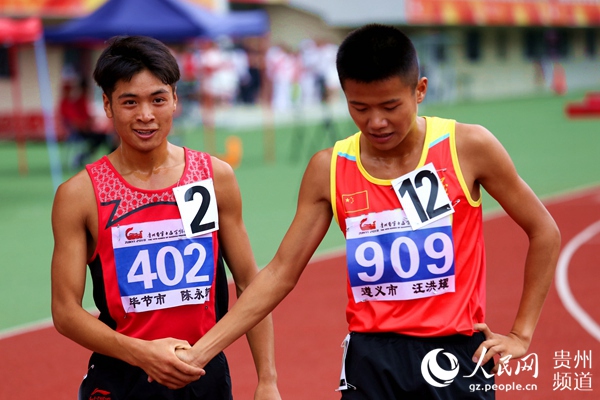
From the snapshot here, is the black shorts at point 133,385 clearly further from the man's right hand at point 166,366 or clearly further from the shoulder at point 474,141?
the shoulder at point 474,141

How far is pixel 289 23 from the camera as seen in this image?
34656 mm

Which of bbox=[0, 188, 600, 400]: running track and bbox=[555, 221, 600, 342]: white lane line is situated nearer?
bbox=[0, 188, 600, 400]: running track

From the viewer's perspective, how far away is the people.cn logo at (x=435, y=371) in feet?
9.28

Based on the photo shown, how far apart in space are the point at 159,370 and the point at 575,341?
443 centimetres

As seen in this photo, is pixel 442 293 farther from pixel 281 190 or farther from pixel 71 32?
pixel 71 32

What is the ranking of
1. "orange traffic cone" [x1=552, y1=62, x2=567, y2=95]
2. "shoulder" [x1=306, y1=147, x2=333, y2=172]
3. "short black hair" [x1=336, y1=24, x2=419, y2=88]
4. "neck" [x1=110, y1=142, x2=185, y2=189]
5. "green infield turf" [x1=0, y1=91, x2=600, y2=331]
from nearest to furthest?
"short black hair" [x1=336, y1=24, x2=419, y2=88] → "shoulder" [x1=306, y1=147, x2=333, y2=172] → "neck" [x1=110, y1=142, x2=185, y2=189] → "green infield turf" [x1=0, y1=91, x2=600, y2=331] → "orange traffic cone" [x1=552, y1=62, x2=567, y2=95]

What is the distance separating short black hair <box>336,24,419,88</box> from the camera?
8.97 feet

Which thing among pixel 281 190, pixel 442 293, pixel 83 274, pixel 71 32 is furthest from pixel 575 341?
pixel 71 32

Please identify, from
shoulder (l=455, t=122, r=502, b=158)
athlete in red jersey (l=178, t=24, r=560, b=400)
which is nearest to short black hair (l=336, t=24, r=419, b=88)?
athlete in red jersey (l=178, t=24, r=560, b=400)

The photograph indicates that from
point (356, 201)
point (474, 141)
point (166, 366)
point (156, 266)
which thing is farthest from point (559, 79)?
point (166, 366)

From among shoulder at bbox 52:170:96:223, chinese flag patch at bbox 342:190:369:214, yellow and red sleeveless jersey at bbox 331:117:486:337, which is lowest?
yellow and red sleeveless jersey at bbox 331:117:486:337

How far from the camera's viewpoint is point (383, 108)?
2.76 meters

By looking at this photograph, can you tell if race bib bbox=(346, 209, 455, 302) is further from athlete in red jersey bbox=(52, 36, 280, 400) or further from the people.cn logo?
athlete in red jersey bbox=(52, 36, 280, 400)

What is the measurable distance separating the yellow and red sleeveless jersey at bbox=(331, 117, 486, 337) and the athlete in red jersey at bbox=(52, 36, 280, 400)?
0.49 metres
